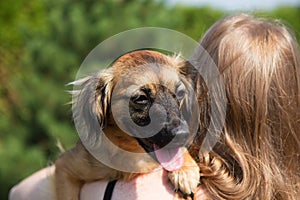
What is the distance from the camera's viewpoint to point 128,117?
3.03 metres

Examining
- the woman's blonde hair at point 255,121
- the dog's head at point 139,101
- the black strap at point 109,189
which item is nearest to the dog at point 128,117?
the dog's head at point 139,101

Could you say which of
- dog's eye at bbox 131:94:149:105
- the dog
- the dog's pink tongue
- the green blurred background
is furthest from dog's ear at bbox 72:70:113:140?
the green blurred background

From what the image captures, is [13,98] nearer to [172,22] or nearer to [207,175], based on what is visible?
[172,22]

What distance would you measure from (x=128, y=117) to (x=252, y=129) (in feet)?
2.07

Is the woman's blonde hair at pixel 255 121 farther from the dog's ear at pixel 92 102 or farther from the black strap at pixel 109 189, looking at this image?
the dog's ear at pixel 92 102

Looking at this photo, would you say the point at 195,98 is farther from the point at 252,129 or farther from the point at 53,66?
the point at 53,66

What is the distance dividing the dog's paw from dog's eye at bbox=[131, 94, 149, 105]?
0.41 m

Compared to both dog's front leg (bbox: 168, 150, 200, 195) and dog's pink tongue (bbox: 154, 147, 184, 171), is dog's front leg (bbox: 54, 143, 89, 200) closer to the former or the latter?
dog's pink tongue (bbox: 154, 147, 184, 171)

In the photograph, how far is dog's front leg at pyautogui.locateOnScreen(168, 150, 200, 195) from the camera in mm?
2646

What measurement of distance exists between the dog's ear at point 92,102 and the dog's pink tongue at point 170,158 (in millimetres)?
326

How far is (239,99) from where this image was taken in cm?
266

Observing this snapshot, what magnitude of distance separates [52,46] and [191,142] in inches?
179

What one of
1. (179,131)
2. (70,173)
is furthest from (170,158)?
(70,173)

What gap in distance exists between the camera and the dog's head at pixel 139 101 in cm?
292
